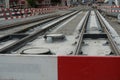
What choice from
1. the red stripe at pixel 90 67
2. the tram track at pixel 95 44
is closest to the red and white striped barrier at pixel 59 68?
the red stripe at pixel 90 67

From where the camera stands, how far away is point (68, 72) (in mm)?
4027

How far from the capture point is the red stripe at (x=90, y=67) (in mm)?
3910

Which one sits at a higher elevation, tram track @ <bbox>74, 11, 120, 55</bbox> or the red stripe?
the red stripe

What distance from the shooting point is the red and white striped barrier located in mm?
3924

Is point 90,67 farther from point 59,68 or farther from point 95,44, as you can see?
point 95,44

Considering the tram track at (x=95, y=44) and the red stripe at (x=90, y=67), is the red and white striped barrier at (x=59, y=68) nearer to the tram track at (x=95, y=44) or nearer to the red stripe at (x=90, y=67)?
the red stripe at (x=90, y=67)

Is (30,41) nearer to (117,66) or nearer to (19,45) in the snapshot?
(19,45)

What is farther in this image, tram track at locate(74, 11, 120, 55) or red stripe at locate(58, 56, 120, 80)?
tram track at locate(74, 11, 120, 55)

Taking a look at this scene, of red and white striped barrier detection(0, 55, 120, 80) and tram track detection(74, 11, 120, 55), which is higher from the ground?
red and white striped barrier detection(0, 55, 120, 80)

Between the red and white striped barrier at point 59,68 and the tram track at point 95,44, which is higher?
the red and white striped barrier at point 59,68

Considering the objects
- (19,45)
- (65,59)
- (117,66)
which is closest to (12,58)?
(65,59)

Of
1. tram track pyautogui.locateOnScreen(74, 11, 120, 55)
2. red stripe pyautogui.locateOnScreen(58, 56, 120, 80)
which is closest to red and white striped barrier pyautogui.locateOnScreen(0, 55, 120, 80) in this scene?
red stripe pyautogui.locateOnScreen(58, 56, 120, 80)

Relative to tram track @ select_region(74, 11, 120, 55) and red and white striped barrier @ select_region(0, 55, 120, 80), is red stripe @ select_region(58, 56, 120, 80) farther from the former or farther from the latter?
tram track @ select_region(74, 11, 120, 55)

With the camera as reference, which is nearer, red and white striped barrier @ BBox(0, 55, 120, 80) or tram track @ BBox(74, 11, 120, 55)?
red and white striped barrier @ BBox(0, 55, 120, 80)
